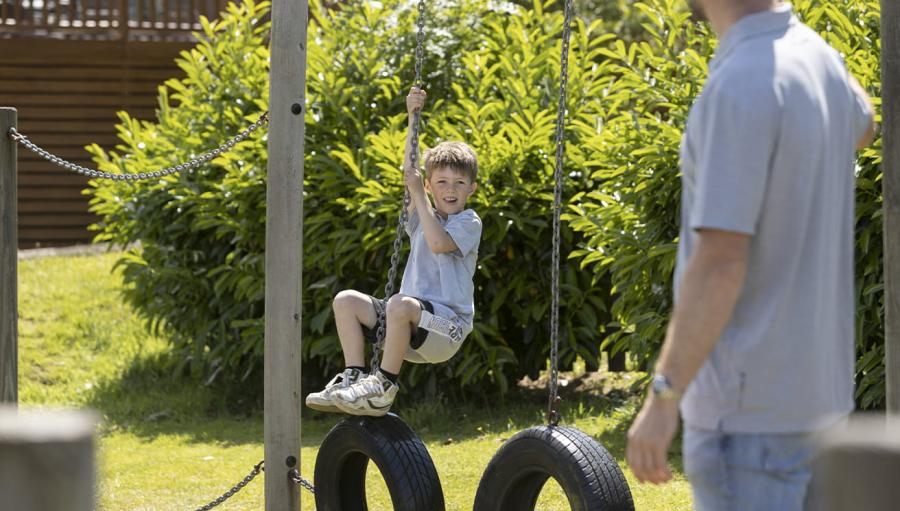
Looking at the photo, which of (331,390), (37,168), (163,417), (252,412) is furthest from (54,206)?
(331,390)

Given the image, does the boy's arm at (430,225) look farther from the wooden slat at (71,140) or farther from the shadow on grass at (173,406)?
the wooden slat at (71,140)

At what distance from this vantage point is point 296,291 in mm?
5449

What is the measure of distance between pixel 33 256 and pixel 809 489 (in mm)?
10818

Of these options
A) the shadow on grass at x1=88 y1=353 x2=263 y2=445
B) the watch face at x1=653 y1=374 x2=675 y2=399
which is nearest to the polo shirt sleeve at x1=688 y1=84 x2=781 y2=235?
the watch face at x1=653 y1=374 x2=675 y2=399

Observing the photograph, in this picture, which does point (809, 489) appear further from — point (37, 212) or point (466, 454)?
point (37, 212)

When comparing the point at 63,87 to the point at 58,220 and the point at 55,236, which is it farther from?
the point at 55,236

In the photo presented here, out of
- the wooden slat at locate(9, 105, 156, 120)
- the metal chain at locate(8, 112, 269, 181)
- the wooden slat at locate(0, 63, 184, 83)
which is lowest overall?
the metal chain at locate(8, 112, 269, 181)

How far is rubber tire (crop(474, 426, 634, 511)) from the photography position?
14.3 ft

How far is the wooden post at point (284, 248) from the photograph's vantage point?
212 inches

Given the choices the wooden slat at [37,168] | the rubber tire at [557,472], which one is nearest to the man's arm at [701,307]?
the rubber tire at [557,472]

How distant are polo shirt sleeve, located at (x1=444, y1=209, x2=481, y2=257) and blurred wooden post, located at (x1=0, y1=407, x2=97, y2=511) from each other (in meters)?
3.37

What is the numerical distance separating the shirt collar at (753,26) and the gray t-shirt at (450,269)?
8.43 ft

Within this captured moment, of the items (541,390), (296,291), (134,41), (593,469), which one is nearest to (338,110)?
(541,390)

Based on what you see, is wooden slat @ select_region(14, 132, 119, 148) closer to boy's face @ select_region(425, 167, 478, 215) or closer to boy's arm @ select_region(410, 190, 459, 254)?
boy's face @ select_region(425, 167, 478, 215)
